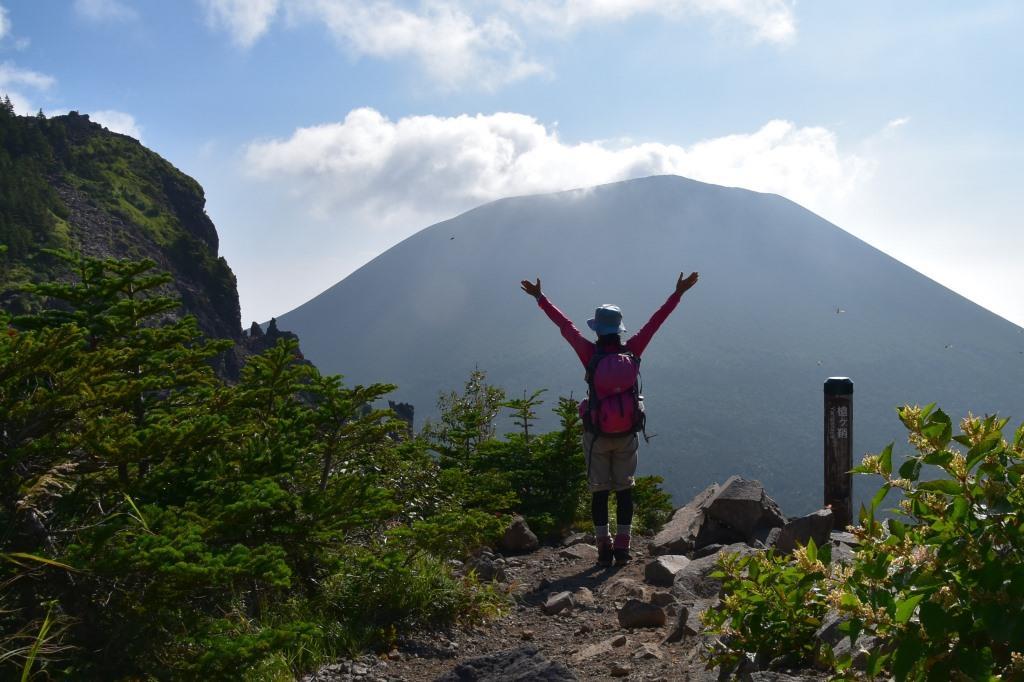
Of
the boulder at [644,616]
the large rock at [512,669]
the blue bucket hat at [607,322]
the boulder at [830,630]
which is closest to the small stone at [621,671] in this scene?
the large rock at [512,669]

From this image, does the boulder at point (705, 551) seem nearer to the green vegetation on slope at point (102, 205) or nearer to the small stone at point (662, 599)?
the small stone at point (662, 599)

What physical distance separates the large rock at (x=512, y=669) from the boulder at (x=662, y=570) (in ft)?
6.98

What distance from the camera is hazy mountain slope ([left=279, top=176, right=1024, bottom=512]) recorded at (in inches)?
5536

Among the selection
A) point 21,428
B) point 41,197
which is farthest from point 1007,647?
point 41,197

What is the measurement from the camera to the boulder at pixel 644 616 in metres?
5.49

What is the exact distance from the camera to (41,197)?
81750 millimetres

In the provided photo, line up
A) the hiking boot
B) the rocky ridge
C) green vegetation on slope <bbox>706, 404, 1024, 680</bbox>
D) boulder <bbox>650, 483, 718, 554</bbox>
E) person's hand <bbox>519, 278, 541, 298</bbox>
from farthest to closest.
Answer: boulder <bbox>650, 483, 718, 554</bbox> → person's hand <bbox>519, 278, 541, 298</bbox> → the hiking boot → the rocky ridge → green vegetation on slope <bbox>706, 404, 1024, 680</bbox>

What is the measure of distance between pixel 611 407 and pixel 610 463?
669mm

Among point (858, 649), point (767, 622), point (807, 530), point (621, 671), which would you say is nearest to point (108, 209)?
point (807, 530)

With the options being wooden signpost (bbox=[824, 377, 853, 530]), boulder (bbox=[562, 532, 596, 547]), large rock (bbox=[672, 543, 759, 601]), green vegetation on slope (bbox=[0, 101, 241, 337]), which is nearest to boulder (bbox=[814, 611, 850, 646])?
large rock (bbox=[672, 543, 759, 601])

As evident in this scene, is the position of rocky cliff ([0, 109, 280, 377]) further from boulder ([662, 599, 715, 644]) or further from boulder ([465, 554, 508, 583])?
boulder ([662, 599, 715, 644])

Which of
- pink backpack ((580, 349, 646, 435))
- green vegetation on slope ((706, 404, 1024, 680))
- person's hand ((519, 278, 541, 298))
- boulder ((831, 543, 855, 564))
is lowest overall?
boulder ((831, 543, 855, 564))

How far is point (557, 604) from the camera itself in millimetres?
6168

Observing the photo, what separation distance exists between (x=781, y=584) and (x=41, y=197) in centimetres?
9368
